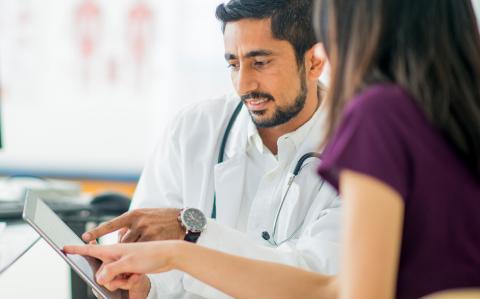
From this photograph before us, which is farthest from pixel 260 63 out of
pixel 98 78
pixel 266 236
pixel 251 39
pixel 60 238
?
pixel 98 78

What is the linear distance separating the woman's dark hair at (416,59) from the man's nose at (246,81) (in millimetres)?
855

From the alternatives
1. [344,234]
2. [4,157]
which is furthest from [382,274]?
[4,157]

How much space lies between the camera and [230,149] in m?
2.01

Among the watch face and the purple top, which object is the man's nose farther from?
the purple top

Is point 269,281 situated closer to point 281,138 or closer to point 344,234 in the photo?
point 344,234

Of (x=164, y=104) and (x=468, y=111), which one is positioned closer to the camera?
(x=468, y=111)

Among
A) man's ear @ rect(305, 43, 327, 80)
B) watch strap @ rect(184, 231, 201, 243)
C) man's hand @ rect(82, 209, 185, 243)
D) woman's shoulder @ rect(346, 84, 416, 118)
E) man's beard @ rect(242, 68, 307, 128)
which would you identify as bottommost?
watch strap @ rect(184, 231, 201, 243)

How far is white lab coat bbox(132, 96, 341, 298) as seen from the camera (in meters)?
1.71

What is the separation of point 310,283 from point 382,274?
375mm

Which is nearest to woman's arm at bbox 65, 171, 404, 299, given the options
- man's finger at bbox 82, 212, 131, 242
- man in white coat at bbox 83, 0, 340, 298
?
man's finger at bbox 82, 212, 131, 242

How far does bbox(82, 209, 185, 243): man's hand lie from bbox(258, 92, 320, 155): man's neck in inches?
14.4

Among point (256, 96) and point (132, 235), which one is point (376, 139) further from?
point (256, 96)

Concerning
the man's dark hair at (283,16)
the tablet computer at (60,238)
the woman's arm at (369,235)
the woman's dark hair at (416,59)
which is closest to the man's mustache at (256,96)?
the man's dark hair at (283,16)

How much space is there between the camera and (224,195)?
1.94 meters
